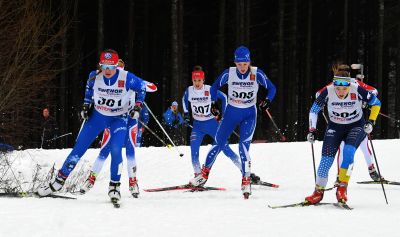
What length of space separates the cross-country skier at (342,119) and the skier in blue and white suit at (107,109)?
2553 mm

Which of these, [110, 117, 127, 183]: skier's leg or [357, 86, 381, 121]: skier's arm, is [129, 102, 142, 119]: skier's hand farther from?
[357, 86, 381, 121]: skier's arm

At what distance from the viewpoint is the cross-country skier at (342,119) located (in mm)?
8312

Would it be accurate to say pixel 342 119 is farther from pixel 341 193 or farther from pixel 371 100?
pixel 341 193

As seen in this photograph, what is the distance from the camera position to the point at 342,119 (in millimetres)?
8562

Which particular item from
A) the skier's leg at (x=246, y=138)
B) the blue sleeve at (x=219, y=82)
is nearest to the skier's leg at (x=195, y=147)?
the blue sleeve at (x=219, y=82)

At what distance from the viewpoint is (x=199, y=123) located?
11461mm

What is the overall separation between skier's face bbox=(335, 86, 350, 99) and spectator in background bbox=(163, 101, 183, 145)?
9.09 metres

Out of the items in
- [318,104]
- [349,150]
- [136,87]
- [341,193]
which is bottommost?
[341,193]

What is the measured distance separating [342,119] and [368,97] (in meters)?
0.45

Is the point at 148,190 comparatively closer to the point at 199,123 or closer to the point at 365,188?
the point at 199,123

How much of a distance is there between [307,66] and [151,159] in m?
18.0

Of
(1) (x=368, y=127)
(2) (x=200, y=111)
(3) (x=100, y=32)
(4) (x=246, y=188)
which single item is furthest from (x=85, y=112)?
(3) (x=100, y=32)

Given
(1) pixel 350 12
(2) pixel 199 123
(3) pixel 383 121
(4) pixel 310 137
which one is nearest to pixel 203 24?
(1) pixel 350 12

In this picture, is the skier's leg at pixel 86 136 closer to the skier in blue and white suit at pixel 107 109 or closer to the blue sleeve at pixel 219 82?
the skier in blue and white suit at pixel 107 109
